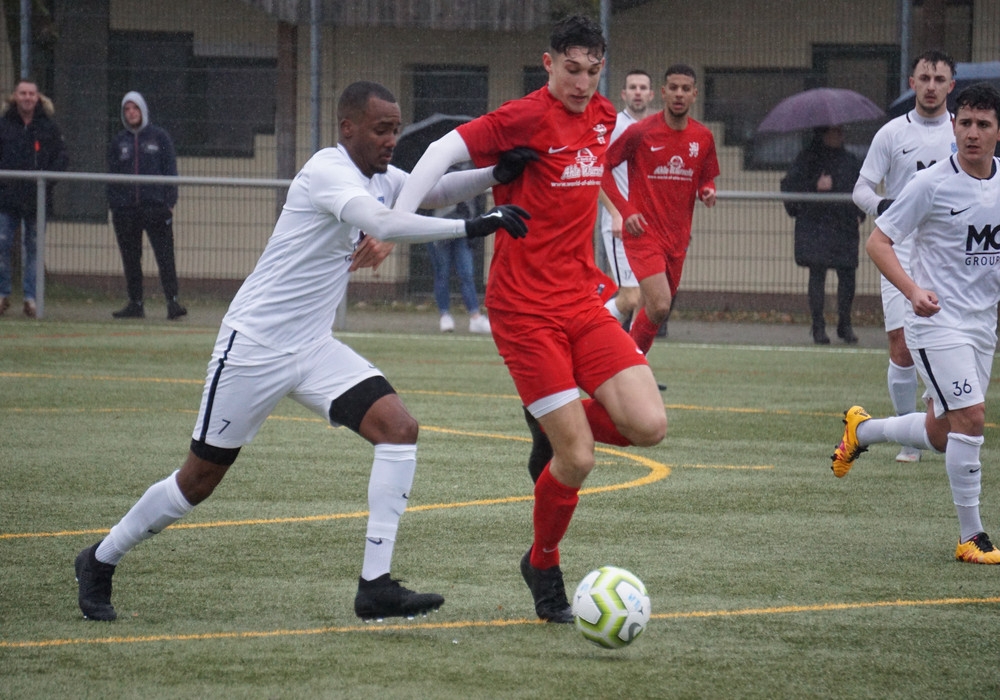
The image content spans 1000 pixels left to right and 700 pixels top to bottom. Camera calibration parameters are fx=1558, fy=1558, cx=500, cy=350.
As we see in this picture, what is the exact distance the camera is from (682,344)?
52.2ft

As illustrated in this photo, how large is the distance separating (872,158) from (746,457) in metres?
1.86

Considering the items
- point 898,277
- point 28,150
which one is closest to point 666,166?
point 898,277

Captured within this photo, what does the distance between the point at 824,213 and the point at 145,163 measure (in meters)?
7.23

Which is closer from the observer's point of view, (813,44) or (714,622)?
(714,622)

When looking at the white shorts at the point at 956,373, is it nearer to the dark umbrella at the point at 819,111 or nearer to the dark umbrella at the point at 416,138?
the dark umbrella at the point at 819,111

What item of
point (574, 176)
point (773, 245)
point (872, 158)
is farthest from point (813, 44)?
point (574, 176)

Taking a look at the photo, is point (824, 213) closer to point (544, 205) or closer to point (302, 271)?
point (544, 205)

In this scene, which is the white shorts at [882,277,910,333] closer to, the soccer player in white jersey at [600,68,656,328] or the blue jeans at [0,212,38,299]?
the soccer player in white jersey at [600,68,656,328]

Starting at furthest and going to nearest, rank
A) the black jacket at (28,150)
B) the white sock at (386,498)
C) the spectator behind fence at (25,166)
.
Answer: the black jacket at (28,150), the spectator behind fence at (25,166), the white sock at (386,498)

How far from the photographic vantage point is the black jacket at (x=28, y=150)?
16.6 metres

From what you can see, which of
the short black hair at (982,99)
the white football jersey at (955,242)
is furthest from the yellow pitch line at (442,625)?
the short black hair at (982,99)

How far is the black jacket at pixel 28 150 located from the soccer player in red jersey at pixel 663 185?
8.30 metres

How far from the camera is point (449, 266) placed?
1641 centimetres

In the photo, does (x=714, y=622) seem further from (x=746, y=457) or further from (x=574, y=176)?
(x=746, y=457)
